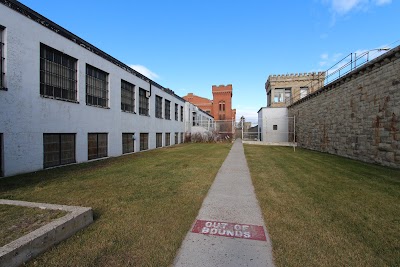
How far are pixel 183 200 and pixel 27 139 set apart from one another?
718 centimetres

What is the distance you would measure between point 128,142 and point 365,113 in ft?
50.4

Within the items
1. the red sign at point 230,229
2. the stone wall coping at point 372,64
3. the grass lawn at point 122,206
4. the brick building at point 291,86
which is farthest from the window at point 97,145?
the brick building at point 291,86

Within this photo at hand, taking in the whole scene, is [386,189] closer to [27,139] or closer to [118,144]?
[27,139]

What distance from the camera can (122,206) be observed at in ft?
15.4

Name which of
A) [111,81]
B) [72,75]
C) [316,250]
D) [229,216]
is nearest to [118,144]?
[111,81]

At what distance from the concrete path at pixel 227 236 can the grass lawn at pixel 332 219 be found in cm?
20

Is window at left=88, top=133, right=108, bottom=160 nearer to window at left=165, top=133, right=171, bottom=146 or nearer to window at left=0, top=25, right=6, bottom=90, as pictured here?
window at left=0, top=25, right=6, bottom=90

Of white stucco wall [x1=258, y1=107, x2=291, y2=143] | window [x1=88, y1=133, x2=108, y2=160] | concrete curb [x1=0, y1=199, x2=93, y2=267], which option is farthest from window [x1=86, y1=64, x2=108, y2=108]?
white stucco wall [x1=258, y1=107, x2=291, y2=143]

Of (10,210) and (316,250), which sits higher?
(10,210)

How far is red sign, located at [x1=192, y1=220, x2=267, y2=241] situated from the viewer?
11.6 ft

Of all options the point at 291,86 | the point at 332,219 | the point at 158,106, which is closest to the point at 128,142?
the point at 158,106

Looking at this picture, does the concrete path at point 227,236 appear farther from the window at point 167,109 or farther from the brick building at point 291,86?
the brick building at point 291,86

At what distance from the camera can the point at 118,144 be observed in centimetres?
1454

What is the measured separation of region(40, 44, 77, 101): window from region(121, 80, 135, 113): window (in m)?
4.74
